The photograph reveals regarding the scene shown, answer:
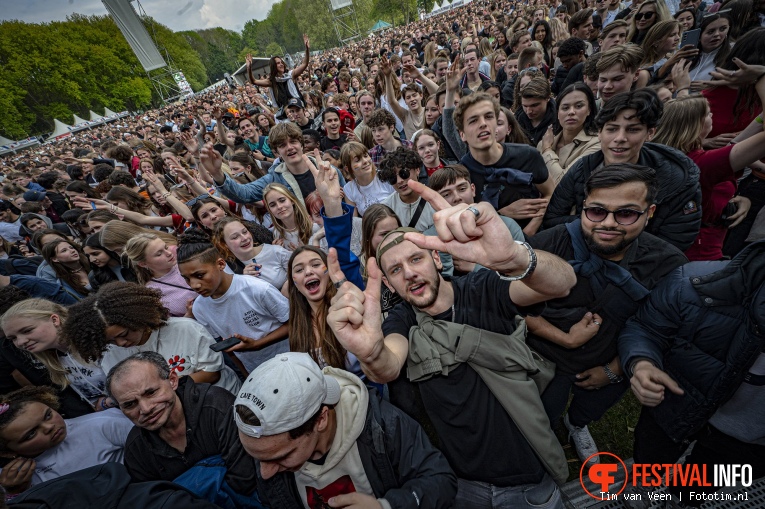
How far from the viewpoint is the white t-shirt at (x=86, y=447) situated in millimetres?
2223

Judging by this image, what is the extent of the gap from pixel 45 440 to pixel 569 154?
5135 millimetres

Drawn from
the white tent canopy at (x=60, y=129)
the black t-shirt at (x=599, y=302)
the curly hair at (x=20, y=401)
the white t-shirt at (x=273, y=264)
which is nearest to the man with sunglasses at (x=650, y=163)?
the black t-shirt at (x=599, y=302)

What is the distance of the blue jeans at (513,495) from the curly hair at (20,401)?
3008 millimetres

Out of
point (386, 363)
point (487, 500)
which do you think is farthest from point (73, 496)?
point (487, 500)

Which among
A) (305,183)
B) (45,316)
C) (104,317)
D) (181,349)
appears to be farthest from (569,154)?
(45,316)

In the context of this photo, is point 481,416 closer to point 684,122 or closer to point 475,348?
point 475,348

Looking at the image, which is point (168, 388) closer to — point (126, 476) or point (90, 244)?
point (126, 476)

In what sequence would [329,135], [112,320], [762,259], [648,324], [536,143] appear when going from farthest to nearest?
[329,135], [536,143], [112,320], [648,324], [762,259]

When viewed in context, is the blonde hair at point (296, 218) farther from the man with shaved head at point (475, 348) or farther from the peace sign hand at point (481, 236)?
the peace sign hand at point (481, 236)

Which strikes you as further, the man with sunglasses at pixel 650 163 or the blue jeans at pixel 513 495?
the man with sunglasses at pixel 650 163

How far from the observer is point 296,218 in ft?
12.9

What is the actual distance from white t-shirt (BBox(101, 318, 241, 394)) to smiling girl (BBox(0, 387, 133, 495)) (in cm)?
48

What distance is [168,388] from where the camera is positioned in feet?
7.04

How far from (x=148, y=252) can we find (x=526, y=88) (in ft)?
16.2
